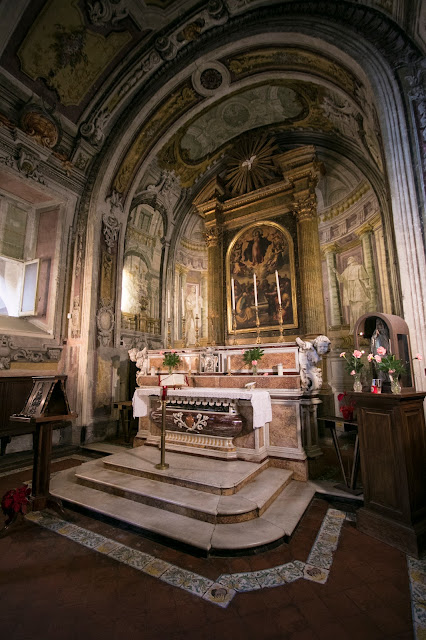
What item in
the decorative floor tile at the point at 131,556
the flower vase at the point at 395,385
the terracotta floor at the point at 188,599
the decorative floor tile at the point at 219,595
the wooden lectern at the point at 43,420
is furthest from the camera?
the wooden lectern at the point at 43,420

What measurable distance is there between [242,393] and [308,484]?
1.59 meters

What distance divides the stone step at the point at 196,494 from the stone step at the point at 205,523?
0.06 m

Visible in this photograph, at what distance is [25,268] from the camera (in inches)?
278

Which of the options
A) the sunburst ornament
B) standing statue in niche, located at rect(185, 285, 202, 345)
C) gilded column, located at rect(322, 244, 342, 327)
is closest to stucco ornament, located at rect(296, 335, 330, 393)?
gilded column, located at rect(322, 244, 342, 327)

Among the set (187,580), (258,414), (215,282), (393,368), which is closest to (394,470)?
(393,368)

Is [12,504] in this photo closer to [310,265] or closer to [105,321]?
[105,321]

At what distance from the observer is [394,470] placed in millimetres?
2867

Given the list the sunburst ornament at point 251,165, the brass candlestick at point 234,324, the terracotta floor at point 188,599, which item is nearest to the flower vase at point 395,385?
the terracotta floor at point 188,599

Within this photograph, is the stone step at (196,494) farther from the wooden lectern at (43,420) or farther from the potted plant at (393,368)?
the potted plant at (393,368)

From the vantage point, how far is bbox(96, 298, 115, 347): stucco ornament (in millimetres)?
7453

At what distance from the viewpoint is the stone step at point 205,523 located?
2.66 m

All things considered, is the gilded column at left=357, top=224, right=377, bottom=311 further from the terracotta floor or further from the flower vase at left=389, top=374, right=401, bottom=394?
the terracotta floor

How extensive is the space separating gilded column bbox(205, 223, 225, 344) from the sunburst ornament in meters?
1.64

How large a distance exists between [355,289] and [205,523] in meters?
7.27
